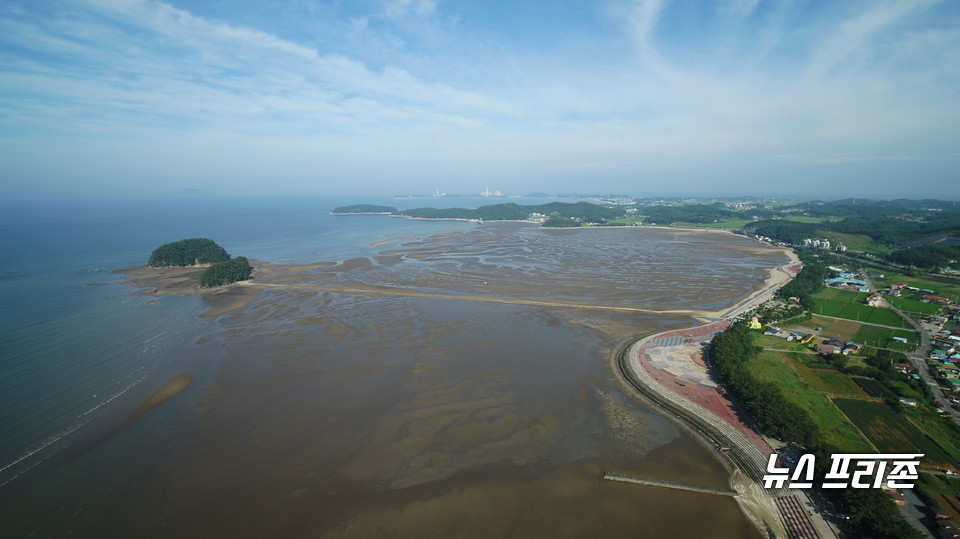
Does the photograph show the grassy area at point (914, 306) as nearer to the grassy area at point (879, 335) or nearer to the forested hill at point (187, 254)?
the grassy area at point (879, 335)

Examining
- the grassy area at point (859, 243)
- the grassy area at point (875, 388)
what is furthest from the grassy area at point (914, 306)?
the grassy area at point (859, 243)

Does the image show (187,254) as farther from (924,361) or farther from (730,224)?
(730,224)

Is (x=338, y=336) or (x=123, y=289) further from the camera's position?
(x=123, y=289)

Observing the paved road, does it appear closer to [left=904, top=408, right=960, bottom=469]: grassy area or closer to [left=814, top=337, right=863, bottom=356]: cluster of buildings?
[left=904, top=408, right=960, bottom=469]: grassy area

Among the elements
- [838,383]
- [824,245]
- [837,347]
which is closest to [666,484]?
[838,383]

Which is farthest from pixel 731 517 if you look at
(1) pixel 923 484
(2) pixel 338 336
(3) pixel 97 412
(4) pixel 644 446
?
(3) pixel 97 412

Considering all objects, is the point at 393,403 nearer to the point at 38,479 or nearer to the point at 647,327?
the point at 38,479
